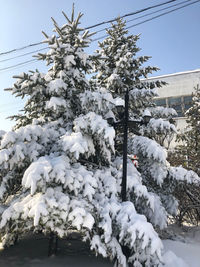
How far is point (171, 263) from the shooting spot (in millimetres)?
5195

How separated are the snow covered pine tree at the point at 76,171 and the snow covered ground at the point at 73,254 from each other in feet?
1.99

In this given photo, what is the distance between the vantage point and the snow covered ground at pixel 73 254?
5621mm

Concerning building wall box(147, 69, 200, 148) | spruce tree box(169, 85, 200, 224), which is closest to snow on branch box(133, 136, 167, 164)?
spruce tree box(169, 85, 200, 224)

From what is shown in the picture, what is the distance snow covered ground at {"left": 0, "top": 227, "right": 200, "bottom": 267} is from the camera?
5.62m

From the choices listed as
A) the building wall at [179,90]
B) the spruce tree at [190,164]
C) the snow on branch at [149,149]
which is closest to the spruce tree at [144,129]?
the snow on branch at [149,149]

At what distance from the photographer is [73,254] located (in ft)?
21.2

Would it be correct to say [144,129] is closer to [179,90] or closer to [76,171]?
[76,171]

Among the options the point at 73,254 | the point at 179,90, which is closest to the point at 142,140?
the point at 73,254

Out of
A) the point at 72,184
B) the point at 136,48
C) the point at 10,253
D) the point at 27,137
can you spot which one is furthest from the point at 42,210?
the point at 136,48

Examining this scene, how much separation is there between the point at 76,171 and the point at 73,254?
295 centimetres

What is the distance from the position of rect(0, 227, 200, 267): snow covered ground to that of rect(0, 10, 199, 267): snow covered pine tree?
61 cm

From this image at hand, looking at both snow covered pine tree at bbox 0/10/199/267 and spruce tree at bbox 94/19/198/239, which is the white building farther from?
snow covered pine tree at bbox 0/10/199/267

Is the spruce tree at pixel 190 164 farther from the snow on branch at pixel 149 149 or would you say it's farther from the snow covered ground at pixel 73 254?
the snow on branch at pixel 149 149

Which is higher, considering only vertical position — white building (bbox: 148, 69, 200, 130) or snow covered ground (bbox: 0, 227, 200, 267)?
white building (bbox: 148, 69, 200, 130)
